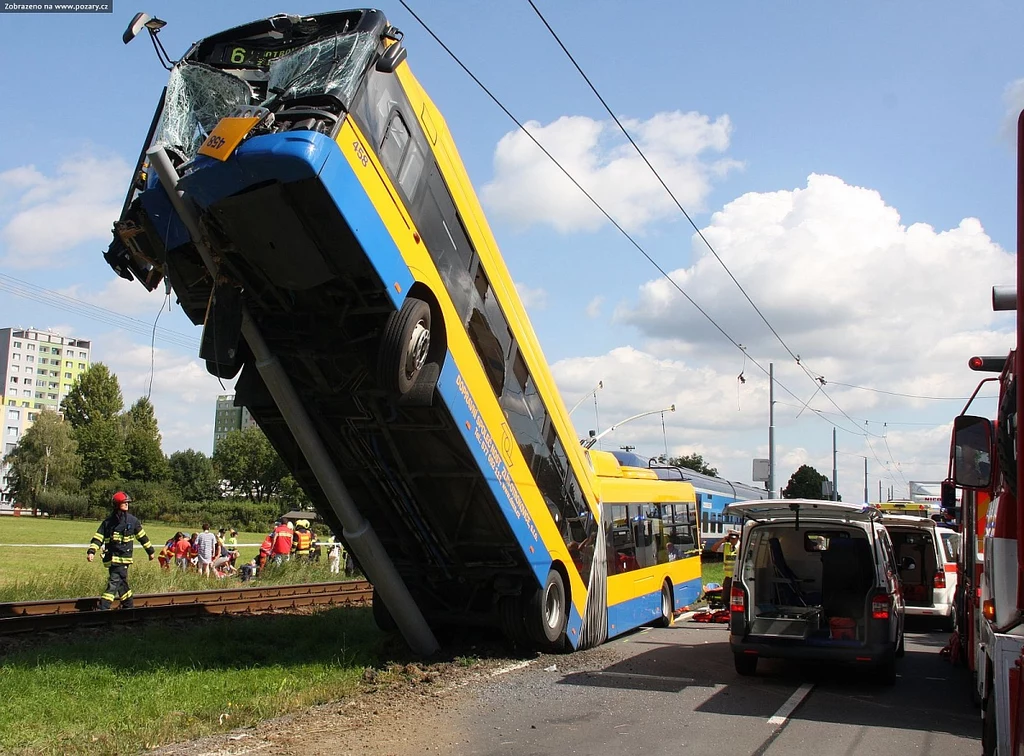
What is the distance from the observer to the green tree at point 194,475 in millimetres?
82875

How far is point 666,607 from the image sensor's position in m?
14.4

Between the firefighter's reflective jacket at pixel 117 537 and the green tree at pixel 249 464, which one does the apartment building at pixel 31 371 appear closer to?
the green tree at pixel 249 464

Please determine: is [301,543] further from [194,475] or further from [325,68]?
[194,475]

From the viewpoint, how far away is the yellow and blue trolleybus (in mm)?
6598

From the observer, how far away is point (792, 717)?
303 inches

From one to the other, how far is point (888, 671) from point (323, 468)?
6054 mm

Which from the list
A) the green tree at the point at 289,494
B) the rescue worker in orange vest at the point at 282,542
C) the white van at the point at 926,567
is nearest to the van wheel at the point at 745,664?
the white van at the point at 926,567

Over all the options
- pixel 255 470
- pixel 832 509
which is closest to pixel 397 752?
pixel 832 509

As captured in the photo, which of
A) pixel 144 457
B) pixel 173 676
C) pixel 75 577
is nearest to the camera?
pixel 173 676

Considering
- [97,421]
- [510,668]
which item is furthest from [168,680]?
[97,421]

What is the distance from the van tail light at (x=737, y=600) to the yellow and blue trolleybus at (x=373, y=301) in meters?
2.02

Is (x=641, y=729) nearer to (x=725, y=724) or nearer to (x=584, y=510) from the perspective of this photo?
(x=725, y=724)

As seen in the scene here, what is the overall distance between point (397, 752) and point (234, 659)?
399 cm

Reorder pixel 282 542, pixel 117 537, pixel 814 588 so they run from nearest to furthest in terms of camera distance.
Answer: pixel 814 588, pixel 117 537, pixel 282 542
